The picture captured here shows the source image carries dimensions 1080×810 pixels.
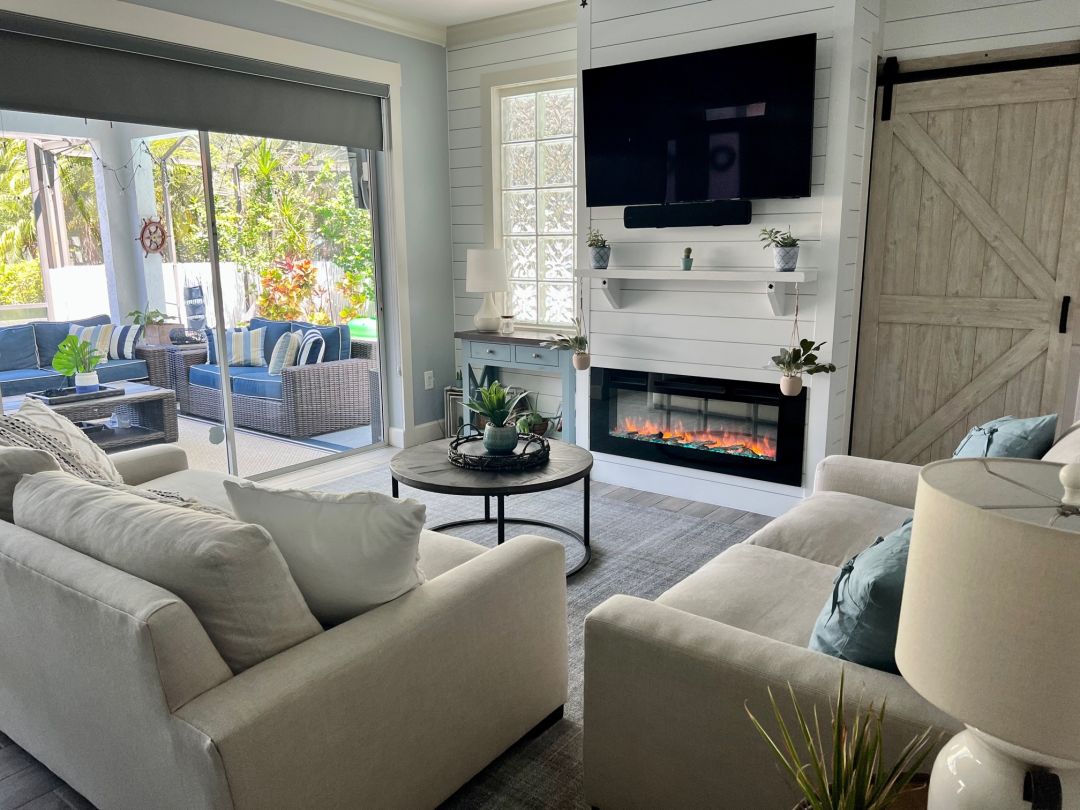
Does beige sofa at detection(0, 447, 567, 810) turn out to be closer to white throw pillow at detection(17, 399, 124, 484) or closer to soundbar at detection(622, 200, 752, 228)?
white throw pillow at detection(17, 399, 124, 484)

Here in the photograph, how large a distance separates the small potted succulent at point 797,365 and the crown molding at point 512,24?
2.41 m

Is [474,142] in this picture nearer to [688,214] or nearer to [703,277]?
A: [688,214]

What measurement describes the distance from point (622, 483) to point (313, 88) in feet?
9.27

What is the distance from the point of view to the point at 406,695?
67.5 inches

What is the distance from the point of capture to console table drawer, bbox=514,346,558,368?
189 inches

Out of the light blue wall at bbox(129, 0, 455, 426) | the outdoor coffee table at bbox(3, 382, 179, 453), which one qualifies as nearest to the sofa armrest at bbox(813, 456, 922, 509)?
the light blue wall at bbox(129, 0, 455, 426)

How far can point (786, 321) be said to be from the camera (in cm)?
382

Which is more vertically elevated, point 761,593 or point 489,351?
point 489,351

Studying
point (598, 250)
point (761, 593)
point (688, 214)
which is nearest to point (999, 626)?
point (761, 593)

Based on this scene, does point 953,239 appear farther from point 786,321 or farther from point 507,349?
point 507,349

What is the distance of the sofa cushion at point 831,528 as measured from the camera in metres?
2.46

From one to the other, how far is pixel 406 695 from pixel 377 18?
4238mm

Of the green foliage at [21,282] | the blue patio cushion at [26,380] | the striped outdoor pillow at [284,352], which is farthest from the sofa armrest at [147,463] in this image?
the striped outdoor pillow at [284,352]

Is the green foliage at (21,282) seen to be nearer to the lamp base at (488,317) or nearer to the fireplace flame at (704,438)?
the lamp base at (488,317)
